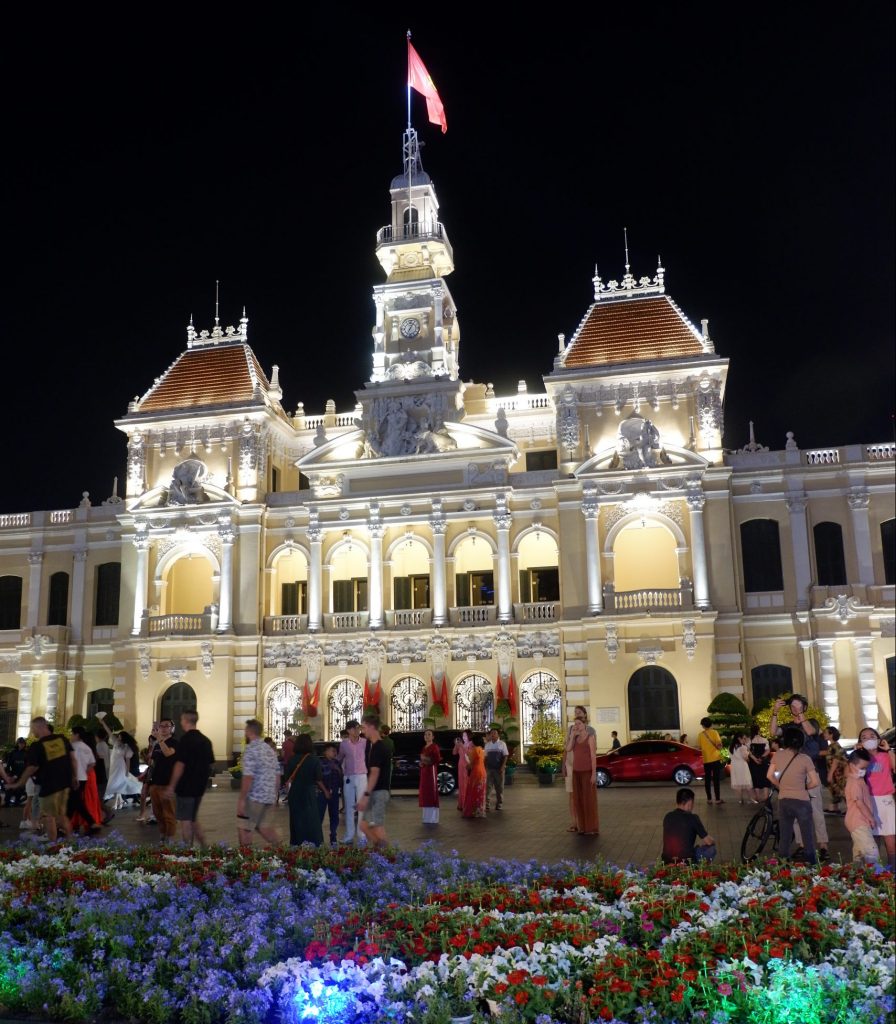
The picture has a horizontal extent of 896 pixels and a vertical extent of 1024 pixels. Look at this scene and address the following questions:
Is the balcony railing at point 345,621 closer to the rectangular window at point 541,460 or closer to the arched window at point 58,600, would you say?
the rectangular window at point 541,460

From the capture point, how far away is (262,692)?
43688 mm

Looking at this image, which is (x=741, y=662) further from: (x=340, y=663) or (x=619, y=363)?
(x=340, y=663)

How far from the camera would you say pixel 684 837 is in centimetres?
1218

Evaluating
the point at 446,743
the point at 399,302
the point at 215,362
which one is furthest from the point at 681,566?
the point at 215,362

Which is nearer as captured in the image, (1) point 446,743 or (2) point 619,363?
(1) point 446,743

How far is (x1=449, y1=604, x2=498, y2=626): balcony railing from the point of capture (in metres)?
41.8

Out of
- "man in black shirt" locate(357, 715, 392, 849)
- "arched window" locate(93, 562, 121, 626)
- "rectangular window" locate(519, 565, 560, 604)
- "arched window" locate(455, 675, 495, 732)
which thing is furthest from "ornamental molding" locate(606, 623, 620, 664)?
"man in black shirt" locate(357, 715, 392, 849)

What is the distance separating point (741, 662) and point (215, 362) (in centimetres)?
2556

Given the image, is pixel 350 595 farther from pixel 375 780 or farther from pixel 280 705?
pixel 375 780

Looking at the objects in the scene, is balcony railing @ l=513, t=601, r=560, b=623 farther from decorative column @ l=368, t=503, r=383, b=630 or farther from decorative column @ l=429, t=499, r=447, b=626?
decorative column @ l=368, t=503, r=383, b=630

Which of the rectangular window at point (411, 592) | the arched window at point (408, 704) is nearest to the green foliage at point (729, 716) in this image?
the arched window at point (408, 704)

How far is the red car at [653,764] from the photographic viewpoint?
3195 cm

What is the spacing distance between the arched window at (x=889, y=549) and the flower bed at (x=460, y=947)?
107ft

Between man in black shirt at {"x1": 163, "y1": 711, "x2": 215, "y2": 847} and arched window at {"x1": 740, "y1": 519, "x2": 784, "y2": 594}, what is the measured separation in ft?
97.2
